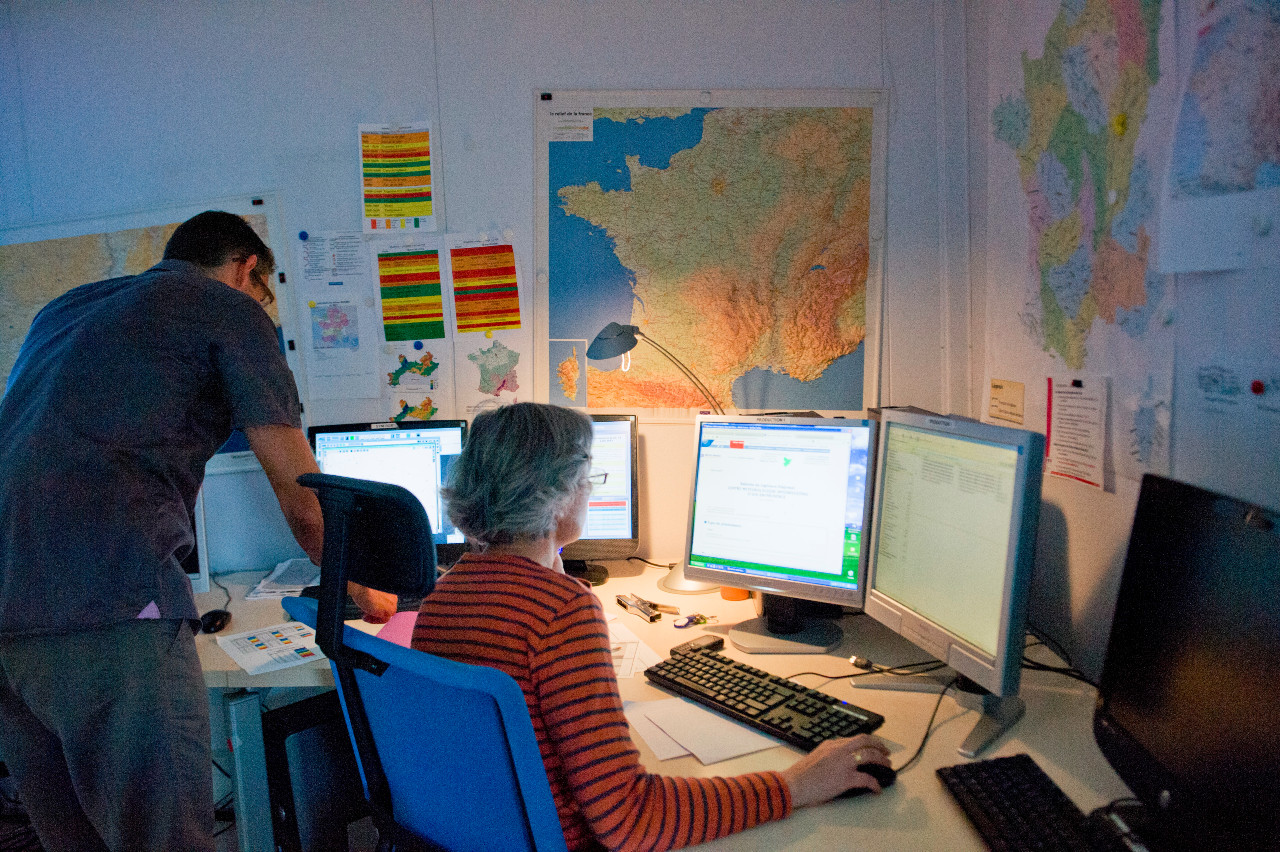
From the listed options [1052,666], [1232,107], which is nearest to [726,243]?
[1232,107]

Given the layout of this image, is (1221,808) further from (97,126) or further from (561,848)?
(97,126)

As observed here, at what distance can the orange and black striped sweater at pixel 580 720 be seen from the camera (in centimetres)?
95

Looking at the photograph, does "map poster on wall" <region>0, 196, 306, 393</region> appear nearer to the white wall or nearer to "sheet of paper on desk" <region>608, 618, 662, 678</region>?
the white wall

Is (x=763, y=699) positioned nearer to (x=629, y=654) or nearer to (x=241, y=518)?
(x=629, y=654)

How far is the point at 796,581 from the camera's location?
1.60 m

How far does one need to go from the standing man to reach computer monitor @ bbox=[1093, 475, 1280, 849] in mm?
1286

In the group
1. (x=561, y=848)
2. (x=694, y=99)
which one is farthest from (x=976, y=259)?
(x=561, y=848)

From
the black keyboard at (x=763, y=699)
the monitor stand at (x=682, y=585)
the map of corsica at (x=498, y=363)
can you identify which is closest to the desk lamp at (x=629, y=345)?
the monitor stand at (x=682, y=585)

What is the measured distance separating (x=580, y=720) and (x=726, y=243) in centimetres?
148

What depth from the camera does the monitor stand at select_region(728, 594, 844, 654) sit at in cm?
159

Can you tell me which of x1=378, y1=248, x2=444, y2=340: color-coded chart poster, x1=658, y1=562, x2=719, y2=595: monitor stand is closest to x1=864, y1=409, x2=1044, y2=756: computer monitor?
x1=658, y1=562, x2=719, y2=595: monitor stand

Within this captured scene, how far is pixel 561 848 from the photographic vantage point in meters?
0.90

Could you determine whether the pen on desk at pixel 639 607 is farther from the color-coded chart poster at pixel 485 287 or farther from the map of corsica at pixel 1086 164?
the map of corsica at pixel 1086 164

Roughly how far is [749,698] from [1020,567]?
0.50 m
